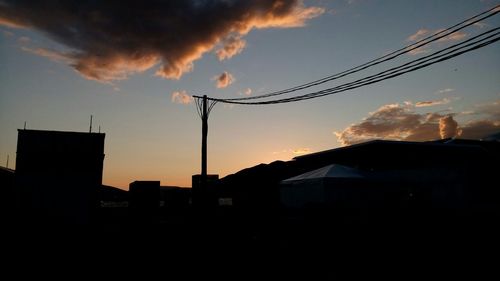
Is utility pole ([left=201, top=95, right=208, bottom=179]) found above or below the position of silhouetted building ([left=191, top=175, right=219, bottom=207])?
above

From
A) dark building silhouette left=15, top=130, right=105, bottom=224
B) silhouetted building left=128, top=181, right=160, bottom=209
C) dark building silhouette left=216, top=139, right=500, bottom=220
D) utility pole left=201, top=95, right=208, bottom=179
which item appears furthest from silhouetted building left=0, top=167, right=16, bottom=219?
dark building silhouette left=216, top=139, right=500, bottom=220

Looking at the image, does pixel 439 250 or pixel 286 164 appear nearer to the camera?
pixel 439 250

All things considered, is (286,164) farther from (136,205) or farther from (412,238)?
(412,238)

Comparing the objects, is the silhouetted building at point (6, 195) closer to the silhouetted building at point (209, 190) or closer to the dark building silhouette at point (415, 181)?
the silhouetted building at point (209, 190)

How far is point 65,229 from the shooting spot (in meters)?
16.4

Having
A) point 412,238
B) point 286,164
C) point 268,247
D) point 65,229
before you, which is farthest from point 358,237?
point 286,164

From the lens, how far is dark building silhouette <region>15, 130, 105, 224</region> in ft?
53.2

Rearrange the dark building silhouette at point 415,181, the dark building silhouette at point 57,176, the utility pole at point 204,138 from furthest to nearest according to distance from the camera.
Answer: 1. the utility pole at point 204,138
2. the dark building silhouette at point 57,176
3. the dark building silhouette at point 415,181

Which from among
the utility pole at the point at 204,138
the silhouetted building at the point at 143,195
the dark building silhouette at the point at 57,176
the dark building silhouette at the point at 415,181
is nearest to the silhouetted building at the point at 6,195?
the dark building silhouette at the point at 57,176

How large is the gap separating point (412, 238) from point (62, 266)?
9.94 meters

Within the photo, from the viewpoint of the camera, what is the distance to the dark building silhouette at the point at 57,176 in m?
16.2

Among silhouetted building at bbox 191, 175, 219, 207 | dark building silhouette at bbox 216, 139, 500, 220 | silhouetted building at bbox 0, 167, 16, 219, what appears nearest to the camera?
dark building silhouette at bbox 216, 139, 500, 220

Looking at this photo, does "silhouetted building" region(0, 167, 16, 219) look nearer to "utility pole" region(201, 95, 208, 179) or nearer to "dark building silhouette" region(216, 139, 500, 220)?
"utility pole" region(201, 95, 208, 179)

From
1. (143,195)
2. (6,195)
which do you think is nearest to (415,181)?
(143,195)
